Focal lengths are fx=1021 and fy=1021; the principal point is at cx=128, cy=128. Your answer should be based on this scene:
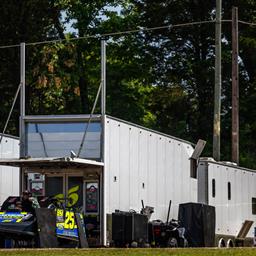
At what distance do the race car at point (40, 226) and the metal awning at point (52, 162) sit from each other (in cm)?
118

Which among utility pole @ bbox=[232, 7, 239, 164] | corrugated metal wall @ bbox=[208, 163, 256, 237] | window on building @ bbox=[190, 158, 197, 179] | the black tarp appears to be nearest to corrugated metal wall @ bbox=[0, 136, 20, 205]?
the black tarp

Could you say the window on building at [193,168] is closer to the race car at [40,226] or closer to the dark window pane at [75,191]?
the dark window pane at [75,191]

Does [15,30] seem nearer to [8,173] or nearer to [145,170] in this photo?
[8,173]

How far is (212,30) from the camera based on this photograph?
5303cm

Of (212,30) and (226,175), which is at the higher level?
(212,30)

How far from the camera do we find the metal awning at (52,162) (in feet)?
88.4

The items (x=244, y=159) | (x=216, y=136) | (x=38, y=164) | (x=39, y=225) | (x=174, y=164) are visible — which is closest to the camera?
(x=39, y=225)

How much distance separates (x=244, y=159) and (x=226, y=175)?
17.6 meters

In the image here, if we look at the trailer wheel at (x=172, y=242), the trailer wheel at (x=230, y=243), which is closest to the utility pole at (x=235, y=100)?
the trailer wheel at (x=230, y=243)

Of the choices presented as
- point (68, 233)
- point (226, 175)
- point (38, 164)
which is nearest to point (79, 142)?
point (38, 164)

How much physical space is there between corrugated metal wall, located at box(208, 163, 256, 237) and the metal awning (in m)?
6.48

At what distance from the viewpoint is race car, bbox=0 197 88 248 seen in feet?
84.2

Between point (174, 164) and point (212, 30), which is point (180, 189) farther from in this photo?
point (212, 30)

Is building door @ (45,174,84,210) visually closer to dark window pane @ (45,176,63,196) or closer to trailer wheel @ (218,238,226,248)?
dark window pane @ (45,176,63,196)
